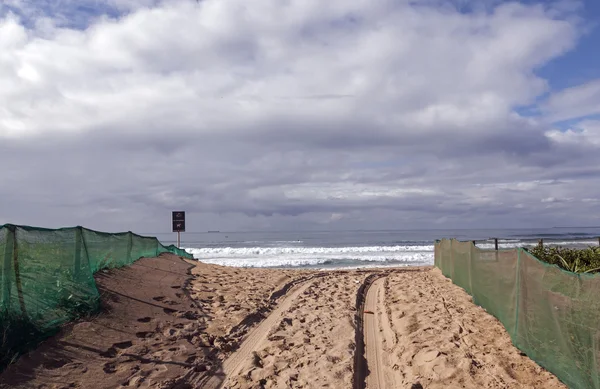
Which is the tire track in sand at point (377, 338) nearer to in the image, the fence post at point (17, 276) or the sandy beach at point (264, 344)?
the sandy beach at point (264, 344)

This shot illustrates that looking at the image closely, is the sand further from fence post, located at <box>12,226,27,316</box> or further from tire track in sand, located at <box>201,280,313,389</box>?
fence post, located at <box>12,226,27,316</box>

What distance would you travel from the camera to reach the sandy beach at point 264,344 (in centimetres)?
572

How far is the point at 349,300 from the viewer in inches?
464

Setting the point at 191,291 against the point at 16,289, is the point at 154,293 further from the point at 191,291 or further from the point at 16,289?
the point at 16,289

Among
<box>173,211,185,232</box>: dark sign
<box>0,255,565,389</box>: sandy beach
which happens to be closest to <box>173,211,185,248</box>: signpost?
<box>173,211,185,232</box>: dark sign

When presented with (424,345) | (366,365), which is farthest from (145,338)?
(424,345)

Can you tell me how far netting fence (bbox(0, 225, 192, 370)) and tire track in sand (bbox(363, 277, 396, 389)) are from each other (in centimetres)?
430

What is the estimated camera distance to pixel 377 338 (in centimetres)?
818

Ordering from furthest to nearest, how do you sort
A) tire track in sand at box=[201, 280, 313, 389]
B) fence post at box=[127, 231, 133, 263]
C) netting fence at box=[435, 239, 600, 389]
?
fence post at box=[127, 231, 133, 263] → tire track in sand at box=[201, 280, 313, 389] → netting fence at box=[435, 239, 600, 389]

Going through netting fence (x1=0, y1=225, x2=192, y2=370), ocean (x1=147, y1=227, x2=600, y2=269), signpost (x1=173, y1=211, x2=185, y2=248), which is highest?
signpost (x1=173, y1=211, x2=185, y2=248)

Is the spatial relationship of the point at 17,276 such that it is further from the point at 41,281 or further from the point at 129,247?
the point at 129,247

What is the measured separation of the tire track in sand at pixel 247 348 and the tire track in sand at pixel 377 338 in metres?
1.72

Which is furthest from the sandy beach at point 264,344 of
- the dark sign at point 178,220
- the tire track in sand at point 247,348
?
the dark sign at point 178,220

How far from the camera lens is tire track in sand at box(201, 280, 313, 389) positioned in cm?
593
